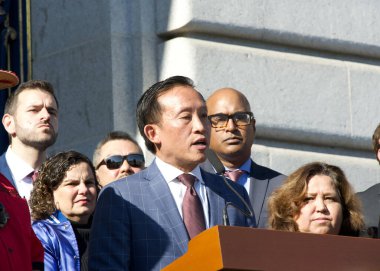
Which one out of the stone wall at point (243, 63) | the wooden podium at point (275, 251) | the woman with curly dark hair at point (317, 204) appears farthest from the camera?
the stone wall at point (243, 63)

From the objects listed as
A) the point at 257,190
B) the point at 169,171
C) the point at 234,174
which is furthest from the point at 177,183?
the point at 234,174

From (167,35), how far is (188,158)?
8.77 feet

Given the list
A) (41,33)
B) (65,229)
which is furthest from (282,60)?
(65,229)

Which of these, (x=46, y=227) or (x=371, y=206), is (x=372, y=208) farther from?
(x=46, y=227)

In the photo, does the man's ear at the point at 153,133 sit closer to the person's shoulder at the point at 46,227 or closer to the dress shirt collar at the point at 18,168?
the person's shoulder at the point at 46,227

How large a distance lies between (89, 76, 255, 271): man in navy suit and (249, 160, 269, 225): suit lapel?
2.61 ft

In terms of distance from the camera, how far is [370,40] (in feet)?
32.0

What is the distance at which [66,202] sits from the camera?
7227 mm

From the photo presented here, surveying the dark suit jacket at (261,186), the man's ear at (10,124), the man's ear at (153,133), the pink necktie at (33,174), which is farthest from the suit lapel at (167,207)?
the man's ear at (10,124)

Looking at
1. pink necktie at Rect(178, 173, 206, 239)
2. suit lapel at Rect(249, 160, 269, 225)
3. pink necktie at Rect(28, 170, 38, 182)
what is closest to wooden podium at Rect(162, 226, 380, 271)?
pink necktie at Rect(178, 173, 206, 239)

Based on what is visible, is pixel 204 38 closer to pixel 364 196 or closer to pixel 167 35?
pixel 167 35

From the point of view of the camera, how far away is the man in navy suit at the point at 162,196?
6.30 m

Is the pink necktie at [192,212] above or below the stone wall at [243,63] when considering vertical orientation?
below

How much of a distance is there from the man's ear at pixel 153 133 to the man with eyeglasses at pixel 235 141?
3.84 feet
